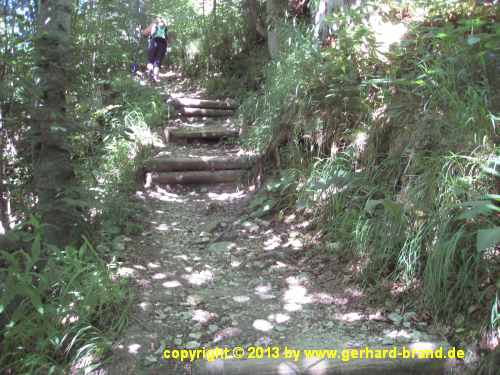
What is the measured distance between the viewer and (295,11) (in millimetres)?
7461

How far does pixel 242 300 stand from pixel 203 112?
5.86m

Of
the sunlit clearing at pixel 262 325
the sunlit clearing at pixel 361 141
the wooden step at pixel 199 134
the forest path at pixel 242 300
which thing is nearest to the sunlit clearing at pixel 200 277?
the forest path at pixel 242 300

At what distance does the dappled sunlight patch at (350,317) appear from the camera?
109 inches

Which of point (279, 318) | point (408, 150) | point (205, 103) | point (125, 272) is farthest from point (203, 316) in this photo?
point (205, 103)

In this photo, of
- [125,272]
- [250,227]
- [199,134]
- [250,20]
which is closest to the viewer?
[125,272]

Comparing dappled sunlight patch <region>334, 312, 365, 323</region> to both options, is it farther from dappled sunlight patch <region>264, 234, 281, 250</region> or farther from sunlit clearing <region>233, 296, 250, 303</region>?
dappled sunlight patch <region>264, 234, 281, 250</region>

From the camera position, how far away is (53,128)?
2805mm

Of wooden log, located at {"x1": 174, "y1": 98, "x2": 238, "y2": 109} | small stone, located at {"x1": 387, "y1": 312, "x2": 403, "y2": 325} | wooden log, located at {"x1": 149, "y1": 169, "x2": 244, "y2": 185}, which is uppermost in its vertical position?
wooden log, located at {"x1": 174, "y1": 98, "x2": 238, "y2": 109}

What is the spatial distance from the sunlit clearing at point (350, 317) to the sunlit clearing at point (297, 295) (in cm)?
28

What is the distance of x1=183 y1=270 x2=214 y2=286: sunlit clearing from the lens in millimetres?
3408

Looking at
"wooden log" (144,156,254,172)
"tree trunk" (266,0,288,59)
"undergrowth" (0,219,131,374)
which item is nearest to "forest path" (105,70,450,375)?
"undergrowth" (0,219,131,374)

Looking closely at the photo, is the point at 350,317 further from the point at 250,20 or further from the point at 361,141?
the point at 250,20

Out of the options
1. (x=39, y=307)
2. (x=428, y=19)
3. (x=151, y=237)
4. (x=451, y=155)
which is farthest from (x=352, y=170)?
(x=39, y=307)

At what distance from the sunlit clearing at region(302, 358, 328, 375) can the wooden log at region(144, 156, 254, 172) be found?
3653 mm
